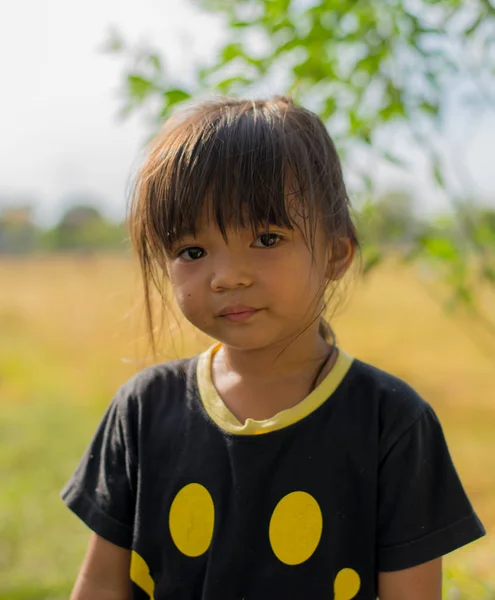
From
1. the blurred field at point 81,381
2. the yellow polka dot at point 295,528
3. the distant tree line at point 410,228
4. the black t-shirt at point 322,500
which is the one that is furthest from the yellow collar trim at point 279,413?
the blurred field at point 81,381

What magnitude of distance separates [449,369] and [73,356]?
2095 mm

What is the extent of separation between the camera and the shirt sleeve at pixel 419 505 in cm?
118

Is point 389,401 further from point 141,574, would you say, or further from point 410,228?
point 410,228

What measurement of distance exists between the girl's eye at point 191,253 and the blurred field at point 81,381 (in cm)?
125

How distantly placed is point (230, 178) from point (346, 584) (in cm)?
64

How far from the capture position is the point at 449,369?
13.1 ft

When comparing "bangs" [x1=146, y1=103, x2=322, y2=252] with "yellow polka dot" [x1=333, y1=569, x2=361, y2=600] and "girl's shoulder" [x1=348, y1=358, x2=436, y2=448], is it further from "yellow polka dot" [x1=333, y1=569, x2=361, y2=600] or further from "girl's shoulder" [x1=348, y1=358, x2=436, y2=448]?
"yellow polka dot" [x1=333, y1=569, x2=361, y2=600]

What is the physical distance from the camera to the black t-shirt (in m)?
1.19

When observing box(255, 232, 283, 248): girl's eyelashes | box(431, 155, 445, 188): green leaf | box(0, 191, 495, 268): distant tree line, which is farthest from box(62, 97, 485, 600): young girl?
box(431, 155, 445, 188): green leaf

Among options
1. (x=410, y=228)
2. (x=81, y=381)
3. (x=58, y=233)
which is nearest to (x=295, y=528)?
(x=410, y=228)

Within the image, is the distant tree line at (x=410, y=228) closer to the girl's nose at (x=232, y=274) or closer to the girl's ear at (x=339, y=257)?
the girl's ear at (x=339, y=257)

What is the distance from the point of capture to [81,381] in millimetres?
4363

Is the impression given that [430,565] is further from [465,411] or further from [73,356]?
[73,356]

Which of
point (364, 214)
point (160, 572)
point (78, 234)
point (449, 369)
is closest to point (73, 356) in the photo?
point (78, 234)
